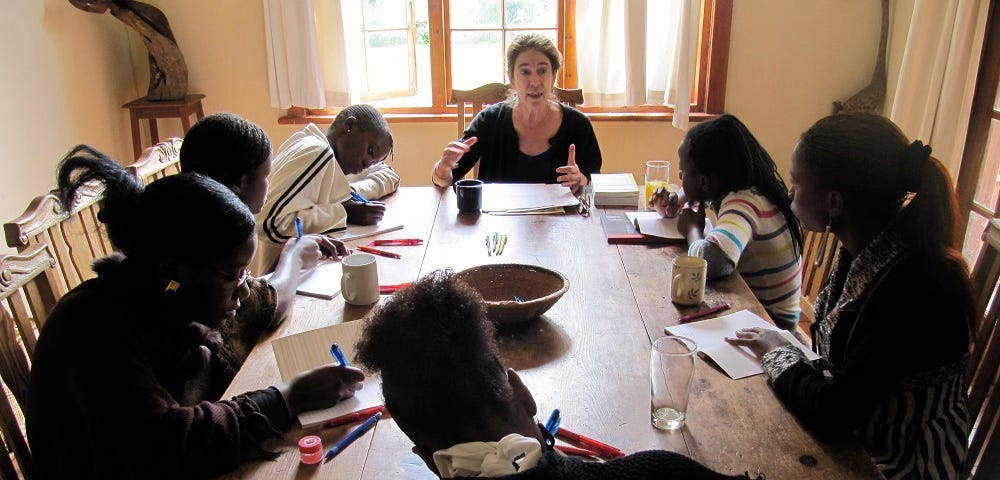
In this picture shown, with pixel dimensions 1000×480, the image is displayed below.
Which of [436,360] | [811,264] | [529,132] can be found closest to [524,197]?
[529,132]

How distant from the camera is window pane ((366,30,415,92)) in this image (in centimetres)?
361

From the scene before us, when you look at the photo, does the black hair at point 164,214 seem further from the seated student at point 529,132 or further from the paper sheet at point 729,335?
the seated student at point 529,132

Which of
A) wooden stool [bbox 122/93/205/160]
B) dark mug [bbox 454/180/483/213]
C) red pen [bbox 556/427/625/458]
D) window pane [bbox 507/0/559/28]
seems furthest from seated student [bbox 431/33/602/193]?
red pen [bbox 556/427/625/458]

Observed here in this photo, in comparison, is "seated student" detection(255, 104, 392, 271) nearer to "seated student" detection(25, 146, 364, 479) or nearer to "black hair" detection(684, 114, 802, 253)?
"seated student" detection(25, 146, 364, 479)

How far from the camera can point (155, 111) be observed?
132 inches

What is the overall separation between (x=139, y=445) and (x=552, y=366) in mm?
662

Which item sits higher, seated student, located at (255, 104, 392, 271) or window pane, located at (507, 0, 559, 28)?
window pane, located at (507, 0, 559, 28)

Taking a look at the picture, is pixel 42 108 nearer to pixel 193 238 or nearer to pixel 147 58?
pixel 147 58

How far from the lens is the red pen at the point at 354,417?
111 cm

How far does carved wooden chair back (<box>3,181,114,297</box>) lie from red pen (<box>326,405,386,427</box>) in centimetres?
58

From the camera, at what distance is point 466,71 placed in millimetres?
3693

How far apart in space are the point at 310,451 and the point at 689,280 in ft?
2.78

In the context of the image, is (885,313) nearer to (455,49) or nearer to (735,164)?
(735,164)

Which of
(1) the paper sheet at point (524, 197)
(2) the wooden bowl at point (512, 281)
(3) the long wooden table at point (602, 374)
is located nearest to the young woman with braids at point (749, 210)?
(3) the long wooden table at point (602, 374)
